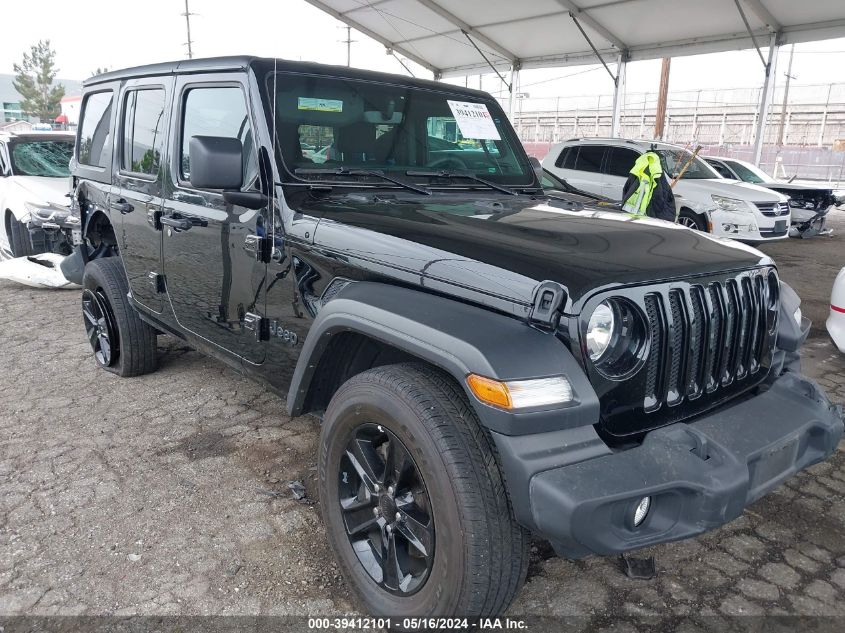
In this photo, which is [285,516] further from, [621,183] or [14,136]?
[621,183]

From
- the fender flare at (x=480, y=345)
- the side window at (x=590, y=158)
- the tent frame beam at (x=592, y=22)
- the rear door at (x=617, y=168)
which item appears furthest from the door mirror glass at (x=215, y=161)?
the tent frame beam at (x=592, y=22)

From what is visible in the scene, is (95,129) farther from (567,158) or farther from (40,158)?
(567,158)

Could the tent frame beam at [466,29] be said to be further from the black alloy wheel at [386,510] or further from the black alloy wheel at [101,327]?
the black alloy wheel at [386,510]

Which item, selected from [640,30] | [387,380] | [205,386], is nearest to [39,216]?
[205,386]

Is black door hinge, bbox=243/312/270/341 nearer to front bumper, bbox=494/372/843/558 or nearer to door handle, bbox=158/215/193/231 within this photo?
door handle, bbox=158/215/193/231

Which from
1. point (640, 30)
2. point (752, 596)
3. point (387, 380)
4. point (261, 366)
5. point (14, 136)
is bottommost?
point (752, 596)

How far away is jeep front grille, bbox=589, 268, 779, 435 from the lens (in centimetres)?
202

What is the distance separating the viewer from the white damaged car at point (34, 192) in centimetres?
715

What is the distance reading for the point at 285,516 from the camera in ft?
9.64

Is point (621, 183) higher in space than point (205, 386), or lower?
higher

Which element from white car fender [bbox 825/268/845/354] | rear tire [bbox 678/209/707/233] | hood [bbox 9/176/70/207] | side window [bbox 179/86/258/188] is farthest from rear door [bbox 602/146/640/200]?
side window [bbox 179/86/258/188]

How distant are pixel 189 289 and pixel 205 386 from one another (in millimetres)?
1208

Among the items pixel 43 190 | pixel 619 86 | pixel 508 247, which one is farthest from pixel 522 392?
pixel 619 86

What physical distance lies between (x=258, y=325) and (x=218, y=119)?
1007 mm
